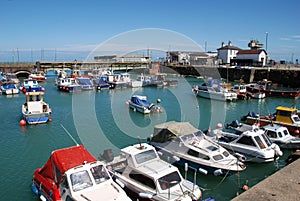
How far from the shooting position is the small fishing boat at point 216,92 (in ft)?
114

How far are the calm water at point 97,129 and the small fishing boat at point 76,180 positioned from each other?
7.08ft

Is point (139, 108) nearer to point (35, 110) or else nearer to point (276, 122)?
point (35, 110)

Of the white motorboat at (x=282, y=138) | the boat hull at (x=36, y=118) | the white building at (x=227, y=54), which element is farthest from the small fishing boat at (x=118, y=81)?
the white building at (x=227, y=54)

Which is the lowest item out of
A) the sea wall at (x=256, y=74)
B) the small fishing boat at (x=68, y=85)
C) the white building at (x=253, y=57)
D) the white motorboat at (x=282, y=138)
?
the white motorboat at (x=282, y=138)

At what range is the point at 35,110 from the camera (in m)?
23.7

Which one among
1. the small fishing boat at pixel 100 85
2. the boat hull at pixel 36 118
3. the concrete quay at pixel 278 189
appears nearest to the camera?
the concrete quay at pixel 278 189

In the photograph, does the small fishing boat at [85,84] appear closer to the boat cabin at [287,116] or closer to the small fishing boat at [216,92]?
the small fishing boat at [216,92]

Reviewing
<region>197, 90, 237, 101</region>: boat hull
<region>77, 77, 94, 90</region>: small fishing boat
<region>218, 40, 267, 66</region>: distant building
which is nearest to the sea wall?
<region>218, 40, 267, 66</region>: distant building

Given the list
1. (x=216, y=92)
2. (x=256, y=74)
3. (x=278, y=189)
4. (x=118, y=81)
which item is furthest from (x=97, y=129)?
(x=256, y=74)

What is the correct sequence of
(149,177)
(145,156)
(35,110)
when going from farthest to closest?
1. (35,110)
2. (145,156)
3. (149,177)

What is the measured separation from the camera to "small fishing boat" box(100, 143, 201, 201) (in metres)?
9.77

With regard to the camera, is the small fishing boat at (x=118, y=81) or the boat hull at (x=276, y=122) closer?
the boat hull at (x=276, y=122)

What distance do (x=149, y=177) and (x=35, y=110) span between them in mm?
17211

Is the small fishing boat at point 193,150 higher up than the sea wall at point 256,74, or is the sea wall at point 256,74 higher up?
the sea wall at point 256,74
